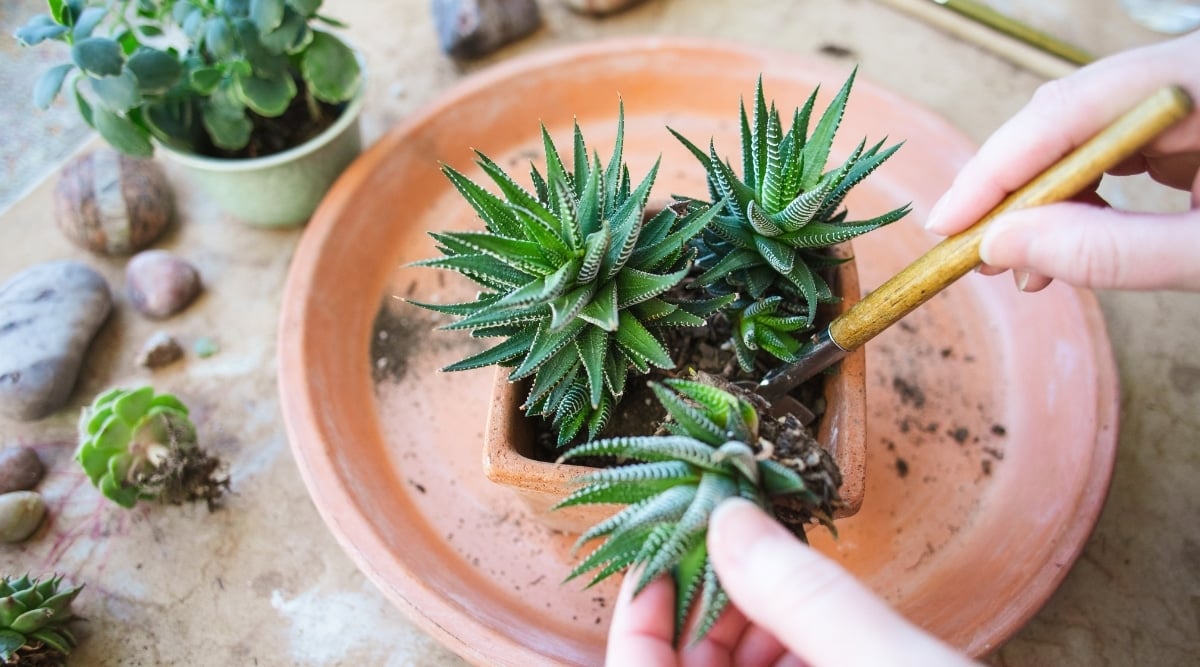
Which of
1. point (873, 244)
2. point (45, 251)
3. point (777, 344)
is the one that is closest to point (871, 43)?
point (873, 244)

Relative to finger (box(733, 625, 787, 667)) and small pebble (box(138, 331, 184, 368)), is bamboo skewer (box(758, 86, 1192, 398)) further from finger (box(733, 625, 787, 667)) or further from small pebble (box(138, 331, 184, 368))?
small pebble (box(138, 331, 184, 368))

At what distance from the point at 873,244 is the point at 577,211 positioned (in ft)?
2.71

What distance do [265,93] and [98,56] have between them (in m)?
0.25

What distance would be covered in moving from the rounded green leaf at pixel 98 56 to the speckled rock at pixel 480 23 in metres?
0.79

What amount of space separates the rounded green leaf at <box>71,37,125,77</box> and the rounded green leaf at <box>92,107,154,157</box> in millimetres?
85

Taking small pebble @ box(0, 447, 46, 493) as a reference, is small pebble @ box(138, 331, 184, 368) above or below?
above

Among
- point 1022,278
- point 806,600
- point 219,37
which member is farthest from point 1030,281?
point 219,37

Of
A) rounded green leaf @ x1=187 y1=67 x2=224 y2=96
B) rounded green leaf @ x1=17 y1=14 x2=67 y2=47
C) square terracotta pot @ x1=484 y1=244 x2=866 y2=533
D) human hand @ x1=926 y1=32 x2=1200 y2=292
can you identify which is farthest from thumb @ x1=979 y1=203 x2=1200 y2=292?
rounded green leaf @ x1=17 y1=14 x2=67 y2=47

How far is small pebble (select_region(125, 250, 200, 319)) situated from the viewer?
1545mm

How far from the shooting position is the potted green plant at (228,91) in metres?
1.29

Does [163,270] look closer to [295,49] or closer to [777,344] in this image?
[295,49]

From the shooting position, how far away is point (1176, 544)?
1288 mm

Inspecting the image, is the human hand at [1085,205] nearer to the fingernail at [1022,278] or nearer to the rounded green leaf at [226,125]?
the fingernail at [1022,278]

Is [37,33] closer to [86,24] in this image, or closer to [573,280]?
[86,24]
